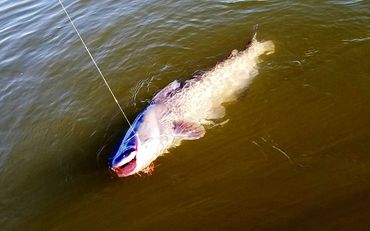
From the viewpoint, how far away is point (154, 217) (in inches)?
214

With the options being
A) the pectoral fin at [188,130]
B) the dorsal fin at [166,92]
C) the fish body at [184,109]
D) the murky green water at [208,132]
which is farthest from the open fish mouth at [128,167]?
the dorsal fin at [166,92]

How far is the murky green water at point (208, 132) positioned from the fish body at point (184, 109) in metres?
0.22

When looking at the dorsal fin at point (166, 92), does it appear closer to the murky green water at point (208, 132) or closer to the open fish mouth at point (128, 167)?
the murky green water at point (208, 132)

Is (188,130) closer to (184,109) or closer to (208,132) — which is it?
(208,132)

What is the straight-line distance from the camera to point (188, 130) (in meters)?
6.61

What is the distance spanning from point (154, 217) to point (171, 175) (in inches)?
30.3

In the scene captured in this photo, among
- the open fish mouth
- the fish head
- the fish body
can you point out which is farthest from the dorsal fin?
the open fish mouth

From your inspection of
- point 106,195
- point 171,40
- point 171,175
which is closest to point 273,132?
point 171,175

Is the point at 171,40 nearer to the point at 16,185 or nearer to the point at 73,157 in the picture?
the point at 73,157

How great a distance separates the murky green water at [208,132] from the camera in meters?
5.29

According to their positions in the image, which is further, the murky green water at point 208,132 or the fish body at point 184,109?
the fish body at point 184,109

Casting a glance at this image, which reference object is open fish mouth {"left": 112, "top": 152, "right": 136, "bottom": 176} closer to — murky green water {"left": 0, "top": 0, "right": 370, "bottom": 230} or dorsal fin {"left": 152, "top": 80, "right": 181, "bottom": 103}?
murky green water {"left": 0, "top": 0, "right": 370, "bottom": 230}

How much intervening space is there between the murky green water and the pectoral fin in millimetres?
121

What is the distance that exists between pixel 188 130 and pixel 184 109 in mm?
659
